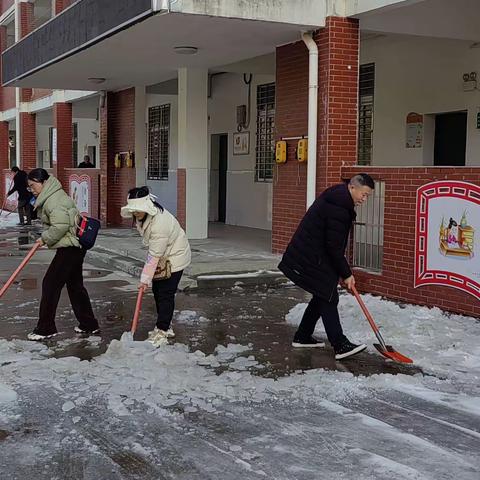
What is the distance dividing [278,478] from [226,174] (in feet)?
49.2

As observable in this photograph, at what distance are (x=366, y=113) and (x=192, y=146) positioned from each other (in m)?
3.44

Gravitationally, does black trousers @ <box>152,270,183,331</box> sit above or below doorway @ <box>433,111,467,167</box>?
below

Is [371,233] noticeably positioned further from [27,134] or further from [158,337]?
[27,134]

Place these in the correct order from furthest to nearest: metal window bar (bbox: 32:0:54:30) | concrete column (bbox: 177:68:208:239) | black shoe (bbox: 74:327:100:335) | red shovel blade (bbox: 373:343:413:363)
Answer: metal window bar (bbox: 32:0:54:30)
concrete column (bbox: 177:68:208:239)
black shoe (bbox: 74:327:100:335)
red shovel blade (bbox: 373:343:413:363)

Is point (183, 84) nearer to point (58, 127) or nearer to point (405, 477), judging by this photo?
point (58, 127)

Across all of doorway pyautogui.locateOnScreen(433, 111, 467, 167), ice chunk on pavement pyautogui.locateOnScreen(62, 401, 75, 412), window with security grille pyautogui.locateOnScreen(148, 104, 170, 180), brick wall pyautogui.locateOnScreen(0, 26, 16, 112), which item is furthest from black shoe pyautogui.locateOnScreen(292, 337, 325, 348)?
brick wall pyautogui.locateOnScreen(0, 26, 16, 112)

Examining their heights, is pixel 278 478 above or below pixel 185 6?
below

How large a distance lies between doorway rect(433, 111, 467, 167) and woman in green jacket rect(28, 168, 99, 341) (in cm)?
692

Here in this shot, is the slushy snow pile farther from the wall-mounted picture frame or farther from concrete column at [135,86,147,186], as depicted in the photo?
concrete column at [135,86,147,186]

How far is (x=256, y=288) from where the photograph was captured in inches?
388

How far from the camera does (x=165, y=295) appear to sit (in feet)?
22.6

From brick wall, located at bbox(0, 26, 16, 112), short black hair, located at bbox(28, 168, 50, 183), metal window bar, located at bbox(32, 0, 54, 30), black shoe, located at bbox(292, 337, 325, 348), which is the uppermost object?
metal window bar, located at bbox(32, 0, 54, 30)

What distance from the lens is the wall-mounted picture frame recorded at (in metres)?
17.5

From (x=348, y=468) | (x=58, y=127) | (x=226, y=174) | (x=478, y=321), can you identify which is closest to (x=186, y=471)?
(x=348, y=468)
